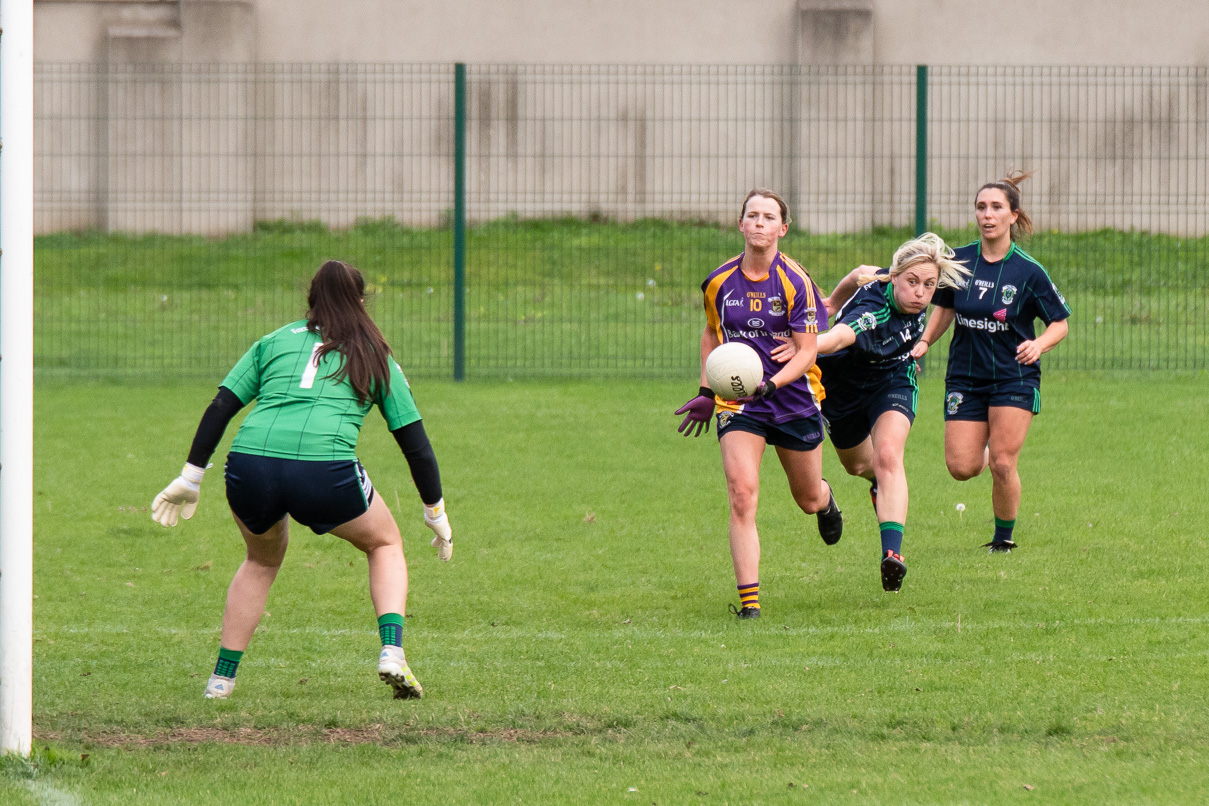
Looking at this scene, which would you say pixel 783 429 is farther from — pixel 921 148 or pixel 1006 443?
pixel 921 148

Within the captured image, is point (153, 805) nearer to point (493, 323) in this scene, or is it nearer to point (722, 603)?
point (722, 603)

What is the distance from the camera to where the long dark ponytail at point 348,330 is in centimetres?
546

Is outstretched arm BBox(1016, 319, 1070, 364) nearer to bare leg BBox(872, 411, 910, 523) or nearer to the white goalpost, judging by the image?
bare leg BBox(872, 411, 910, 523)

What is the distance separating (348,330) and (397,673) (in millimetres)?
1271

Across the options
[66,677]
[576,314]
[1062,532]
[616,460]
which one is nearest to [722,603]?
[1062,532]

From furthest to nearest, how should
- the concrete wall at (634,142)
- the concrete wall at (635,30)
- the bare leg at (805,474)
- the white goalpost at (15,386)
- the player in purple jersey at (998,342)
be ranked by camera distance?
1. the concrete wall at (635,30)
2. the concrete wall at (634,142)
3. the player in purple jersey at (998,342)
4. the bare leg at (805,474)
5. the white goalpost at (15,386)

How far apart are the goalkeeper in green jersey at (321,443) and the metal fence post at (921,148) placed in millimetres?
9978

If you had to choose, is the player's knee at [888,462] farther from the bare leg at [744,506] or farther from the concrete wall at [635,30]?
the concrete wall at [635,30]

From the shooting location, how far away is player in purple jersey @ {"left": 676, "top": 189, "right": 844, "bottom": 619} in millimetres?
6938

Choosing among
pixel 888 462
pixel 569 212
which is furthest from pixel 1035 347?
pixel 569 212

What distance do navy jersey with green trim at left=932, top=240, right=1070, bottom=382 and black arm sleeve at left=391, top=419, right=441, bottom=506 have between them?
3717mm

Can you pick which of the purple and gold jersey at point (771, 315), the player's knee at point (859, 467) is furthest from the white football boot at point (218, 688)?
the player's knee at point (859, 467)

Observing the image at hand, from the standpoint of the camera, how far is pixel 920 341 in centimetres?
780

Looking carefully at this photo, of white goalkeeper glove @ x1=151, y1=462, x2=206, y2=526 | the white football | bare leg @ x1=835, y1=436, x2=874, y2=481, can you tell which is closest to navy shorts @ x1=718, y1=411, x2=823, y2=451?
the white football
